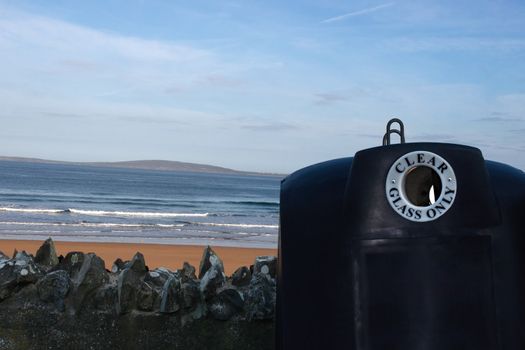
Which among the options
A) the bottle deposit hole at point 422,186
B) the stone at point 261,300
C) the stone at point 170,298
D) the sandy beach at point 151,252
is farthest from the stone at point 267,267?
the sandy beach at point 151,252

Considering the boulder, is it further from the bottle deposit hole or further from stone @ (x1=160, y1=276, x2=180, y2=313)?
the bottle deposit hole

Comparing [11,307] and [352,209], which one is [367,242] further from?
[11,307]

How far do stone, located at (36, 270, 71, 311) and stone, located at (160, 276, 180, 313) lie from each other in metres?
0.71

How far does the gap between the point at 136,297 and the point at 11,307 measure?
884mm

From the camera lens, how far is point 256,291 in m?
4.66

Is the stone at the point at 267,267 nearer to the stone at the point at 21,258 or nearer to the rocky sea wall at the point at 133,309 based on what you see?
the rocky sea wall at the point at 133,309

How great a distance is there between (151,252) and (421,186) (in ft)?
43.1

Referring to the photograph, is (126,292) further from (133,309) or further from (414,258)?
(414,258)

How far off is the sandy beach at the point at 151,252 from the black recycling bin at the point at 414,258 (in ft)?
28.6

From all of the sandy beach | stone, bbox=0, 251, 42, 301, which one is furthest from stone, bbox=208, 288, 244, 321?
the sandy beach

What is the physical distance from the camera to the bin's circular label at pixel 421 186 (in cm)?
272

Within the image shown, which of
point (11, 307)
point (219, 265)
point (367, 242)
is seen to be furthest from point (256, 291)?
point (367, 242)

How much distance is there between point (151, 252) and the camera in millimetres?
15477

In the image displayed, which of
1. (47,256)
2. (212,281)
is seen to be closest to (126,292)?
(212,281)
